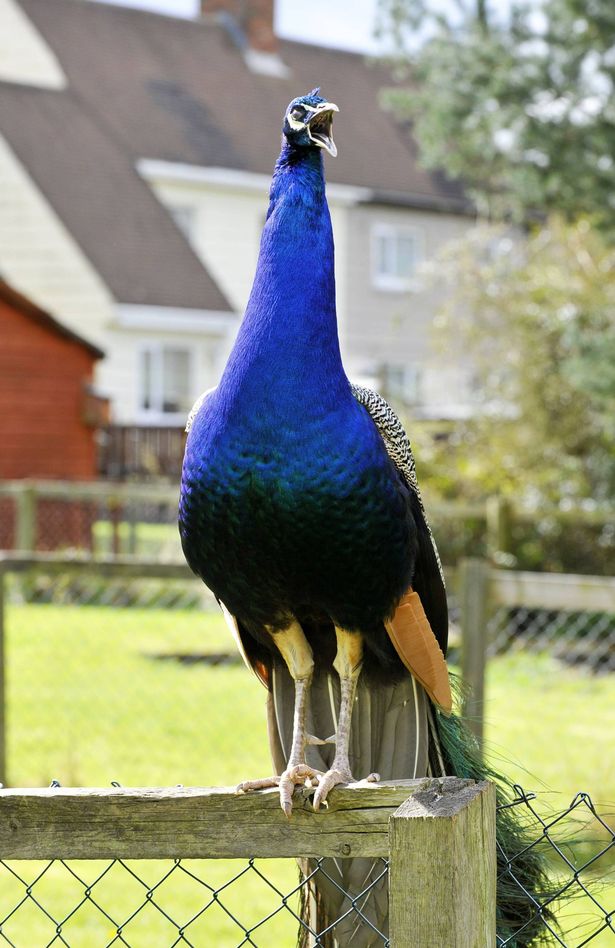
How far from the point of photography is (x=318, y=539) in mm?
2955

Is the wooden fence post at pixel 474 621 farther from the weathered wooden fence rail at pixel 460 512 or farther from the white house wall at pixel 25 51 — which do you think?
the white house wall at pixel 25 51

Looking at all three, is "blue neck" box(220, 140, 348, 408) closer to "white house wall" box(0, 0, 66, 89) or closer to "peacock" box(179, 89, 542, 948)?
"peacock" box(179, 89, 542, 948)

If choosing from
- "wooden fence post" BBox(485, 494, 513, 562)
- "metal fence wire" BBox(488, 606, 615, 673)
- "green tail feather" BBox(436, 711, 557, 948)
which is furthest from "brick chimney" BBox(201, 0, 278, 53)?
"green tail feather" BBox(436, 711, 557, 948)

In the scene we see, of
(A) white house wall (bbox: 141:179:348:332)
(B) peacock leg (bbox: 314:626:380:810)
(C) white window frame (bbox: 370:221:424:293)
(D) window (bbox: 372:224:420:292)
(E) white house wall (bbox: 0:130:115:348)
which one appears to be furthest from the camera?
(D) window (bbox: 372:224:420:292)

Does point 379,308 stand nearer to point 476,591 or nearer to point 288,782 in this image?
point 476,591

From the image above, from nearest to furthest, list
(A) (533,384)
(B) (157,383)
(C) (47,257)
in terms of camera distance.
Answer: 1. (A) (533,384)
2. (C) (47,257)
3. (B) (157,383)

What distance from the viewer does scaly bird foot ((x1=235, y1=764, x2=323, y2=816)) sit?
7.68 ft

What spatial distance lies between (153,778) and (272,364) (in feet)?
12.5

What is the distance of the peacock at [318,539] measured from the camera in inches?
116

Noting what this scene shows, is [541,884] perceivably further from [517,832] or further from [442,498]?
[442,498]

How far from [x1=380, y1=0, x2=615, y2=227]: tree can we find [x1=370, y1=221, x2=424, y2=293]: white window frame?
1416 cm

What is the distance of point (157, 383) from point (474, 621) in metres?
16.9

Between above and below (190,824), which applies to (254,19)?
above

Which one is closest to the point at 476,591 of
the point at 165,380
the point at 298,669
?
the point at 298,669
